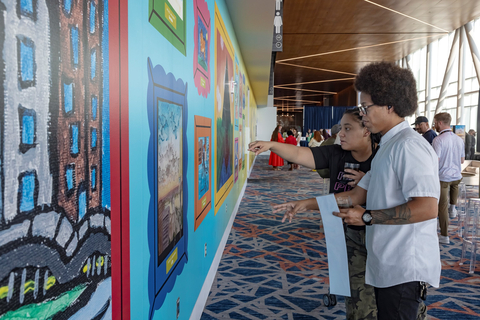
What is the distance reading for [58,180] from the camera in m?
0.84

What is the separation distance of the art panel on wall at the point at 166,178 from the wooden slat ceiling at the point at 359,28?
25.7 feet

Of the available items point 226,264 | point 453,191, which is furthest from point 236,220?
point 453,191

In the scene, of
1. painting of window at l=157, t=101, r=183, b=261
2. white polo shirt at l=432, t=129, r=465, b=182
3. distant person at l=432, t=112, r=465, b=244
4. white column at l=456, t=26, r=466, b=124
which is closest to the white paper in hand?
painting of window at l=157, t=101, r=183, b=261

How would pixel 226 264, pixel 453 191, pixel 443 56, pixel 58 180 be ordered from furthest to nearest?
pixel 443 56, pixel 453 191, pixel 226 264, pixel 58 180

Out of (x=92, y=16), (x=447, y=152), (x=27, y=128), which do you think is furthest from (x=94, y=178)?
(x=447, y=152)

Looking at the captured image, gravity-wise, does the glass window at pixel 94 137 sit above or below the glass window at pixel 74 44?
below

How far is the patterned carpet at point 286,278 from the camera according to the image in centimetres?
326

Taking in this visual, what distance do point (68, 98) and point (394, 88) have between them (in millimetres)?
1495

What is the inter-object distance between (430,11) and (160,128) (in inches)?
433

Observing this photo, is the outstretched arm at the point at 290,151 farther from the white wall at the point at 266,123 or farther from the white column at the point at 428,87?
the white wall at the point at 266,123

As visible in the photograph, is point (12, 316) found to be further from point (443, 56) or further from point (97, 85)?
point (443, 56)

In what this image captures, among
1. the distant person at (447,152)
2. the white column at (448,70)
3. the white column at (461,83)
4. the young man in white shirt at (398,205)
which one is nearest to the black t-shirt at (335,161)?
the young man in white shirt at (398,205)

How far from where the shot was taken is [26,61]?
71cm

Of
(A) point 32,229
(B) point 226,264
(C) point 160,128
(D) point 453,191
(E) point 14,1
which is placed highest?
(E) point 14,1
